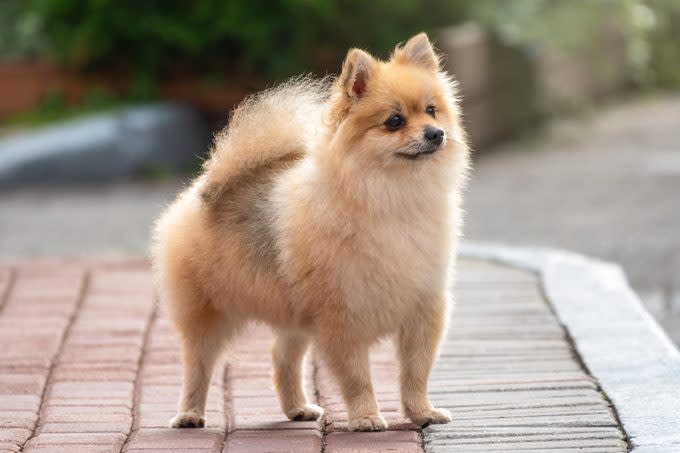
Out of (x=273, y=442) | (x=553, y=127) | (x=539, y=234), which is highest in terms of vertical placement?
(x=553, y=127)

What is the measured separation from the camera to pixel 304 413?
499 centimetres

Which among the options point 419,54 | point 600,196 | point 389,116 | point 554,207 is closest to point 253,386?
point 389,116

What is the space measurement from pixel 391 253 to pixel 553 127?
31.7 feet

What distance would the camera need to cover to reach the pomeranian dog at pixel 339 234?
4621 millimetres

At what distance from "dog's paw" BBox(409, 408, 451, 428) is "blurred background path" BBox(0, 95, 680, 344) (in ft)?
6.84

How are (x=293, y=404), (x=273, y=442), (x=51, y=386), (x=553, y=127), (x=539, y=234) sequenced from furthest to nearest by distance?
(x=553, y=127) → (x=539, y=234) → (x=51, y=386) → (x=293, y=404) → (x=273, y=442)

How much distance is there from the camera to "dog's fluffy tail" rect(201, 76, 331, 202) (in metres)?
5.00

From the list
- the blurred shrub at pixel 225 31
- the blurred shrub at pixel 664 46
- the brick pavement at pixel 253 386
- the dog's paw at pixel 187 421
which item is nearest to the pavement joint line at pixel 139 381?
the brick pavement at pixel 253 386

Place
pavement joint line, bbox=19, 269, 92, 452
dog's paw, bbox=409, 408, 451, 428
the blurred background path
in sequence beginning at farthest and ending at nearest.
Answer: the blurred background path → pavement joint line, bbox=19, 269, 92, 452 → dog's paw, bbox=409, 408, 451, 428

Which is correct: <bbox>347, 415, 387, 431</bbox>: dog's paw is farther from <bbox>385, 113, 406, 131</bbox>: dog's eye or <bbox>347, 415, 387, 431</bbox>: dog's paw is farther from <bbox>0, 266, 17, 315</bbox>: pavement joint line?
<bbox>0, 266, 17, 315</bbox>: pavement joint line

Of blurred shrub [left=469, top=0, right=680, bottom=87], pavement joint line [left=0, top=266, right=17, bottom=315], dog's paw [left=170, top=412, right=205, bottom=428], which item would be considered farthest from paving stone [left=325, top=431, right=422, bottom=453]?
blurred shrub [left=469, top=0, right=680, bottom=87]

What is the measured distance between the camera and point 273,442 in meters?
4.62

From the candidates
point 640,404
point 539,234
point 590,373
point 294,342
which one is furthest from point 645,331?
point 539,234

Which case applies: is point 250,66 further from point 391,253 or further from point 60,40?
point 391,253
